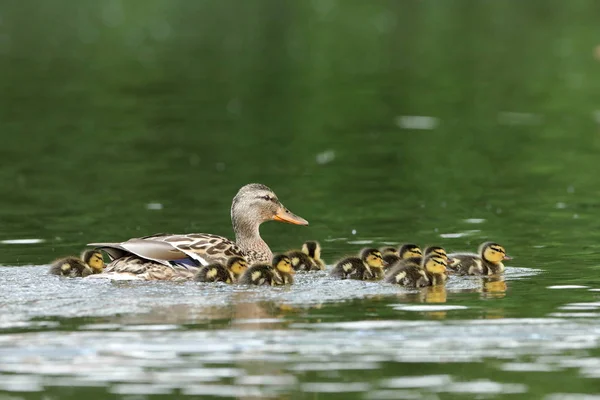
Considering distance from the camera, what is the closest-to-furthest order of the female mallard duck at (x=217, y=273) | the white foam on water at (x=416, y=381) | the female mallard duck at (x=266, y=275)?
1. the white foam on water at (x=416, y=381)
2. the female mallard duck at (x=266, y=275)
3. the female mallard duck at (x=217, y=273)

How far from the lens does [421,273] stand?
10914 millimetres

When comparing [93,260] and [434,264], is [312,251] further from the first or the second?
[93,260]

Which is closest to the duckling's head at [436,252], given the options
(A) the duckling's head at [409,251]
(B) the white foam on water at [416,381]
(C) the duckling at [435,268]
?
(C) the duckling at [435,268]

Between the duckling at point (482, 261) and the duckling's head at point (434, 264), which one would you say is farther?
the duckling at point (482, 261)

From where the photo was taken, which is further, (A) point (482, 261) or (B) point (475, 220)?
(B) point (475, 220)

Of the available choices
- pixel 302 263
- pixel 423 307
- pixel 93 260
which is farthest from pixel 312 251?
pixel 423 307

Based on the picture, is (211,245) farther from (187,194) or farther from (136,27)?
(136,27)

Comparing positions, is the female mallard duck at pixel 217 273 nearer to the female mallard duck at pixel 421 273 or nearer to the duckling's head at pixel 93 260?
the duckling's head at pixel 93 260

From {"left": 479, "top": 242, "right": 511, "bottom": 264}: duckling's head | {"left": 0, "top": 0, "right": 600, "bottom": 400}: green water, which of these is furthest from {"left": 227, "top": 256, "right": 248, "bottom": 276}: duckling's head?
{"left": 479, "top": 242, "right": 511, "bottom": 264}: duckling's head

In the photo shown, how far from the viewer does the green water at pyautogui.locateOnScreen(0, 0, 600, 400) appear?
27.8 ft

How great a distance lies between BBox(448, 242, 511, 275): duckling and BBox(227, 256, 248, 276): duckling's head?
1.64m

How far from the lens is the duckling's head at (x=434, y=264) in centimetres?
1104

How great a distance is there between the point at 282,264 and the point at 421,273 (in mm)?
1025

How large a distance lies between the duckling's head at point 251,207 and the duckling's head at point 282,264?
3.45 feet
